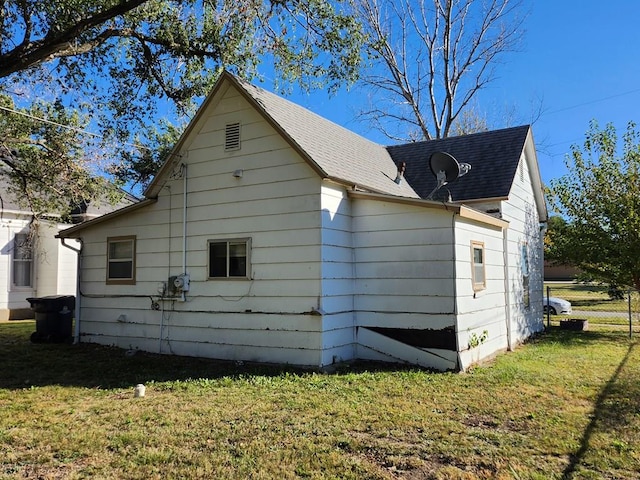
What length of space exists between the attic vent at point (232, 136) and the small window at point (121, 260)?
3113mm

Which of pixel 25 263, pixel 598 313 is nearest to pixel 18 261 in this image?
pixel 25 263

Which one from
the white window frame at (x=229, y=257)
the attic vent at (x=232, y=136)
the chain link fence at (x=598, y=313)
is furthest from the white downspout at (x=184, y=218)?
the chain link fence at (x=598, y=313)

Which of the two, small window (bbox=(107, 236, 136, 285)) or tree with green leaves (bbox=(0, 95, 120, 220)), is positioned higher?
tree with green leaves (bbox=(0, 95, 120, 220))

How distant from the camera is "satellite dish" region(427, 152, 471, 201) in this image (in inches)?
452

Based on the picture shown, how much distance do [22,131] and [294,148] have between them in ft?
22.9

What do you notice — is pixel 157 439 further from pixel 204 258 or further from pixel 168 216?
pixel 168 216

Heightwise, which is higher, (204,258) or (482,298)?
(204,258)

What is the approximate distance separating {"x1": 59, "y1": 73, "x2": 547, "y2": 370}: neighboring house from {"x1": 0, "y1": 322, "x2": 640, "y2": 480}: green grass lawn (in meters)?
0.75

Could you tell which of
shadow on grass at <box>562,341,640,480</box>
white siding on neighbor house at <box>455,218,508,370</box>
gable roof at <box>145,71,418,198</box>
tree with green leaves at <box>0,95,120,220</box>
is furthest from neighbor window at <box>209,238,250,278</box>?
shadow on grass at <box>562,341,640,480</box>

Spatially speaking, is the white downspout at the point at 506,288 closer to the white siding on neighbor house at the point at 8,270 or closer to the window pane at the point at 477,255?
the window pane at the point at 477,255

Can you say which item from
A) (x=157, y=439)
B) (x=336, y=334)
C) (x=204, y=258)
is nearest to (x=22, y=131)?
(x=204, y=258)

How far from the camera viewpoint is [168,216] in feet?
34.0

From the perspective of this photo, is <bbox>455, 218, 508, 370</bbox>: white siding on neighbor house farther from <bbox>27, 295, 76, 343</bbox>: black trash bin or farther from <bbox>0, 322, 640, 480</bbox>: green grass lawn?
<bbox>27, 295, 76, 343</bbox>: black trash bin

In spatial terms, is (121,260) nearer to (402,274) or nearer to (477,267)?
(402,274)
